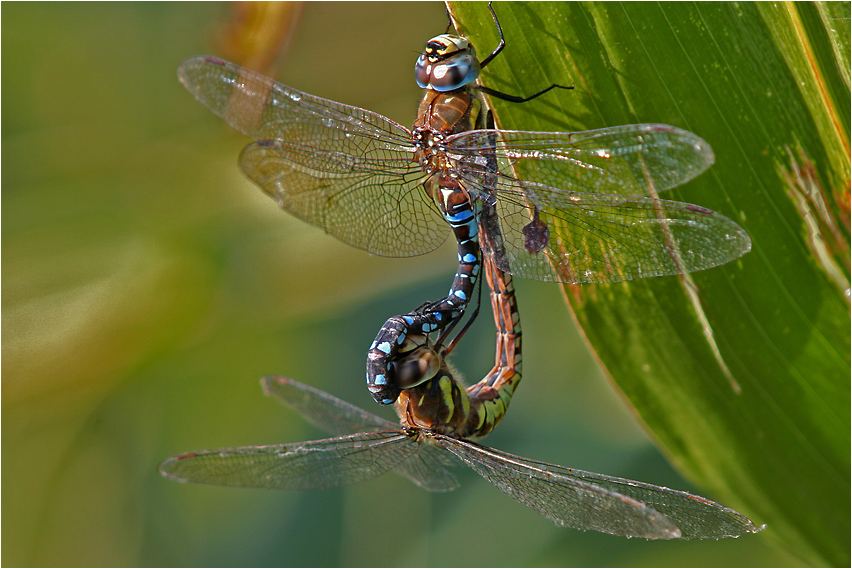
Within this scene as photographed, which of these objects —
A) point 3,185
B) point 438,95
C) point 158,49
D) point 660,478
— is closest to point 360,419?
point 438,95

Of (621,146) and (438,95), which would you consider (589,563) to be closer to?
(621,146)

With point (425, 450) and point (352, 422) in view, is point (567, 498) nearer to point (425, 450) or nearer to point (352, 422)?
point (425, 450)

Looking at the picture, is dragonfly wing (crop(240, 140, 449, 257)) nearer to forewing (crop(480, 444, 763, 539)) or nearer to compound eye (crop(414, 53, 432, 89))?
compound eye (crop(414, 53, 432, 89))

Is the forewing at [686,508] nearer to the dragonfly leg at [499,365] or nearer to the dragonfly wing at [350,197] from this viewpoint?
the dragonfly leg at [499,365]

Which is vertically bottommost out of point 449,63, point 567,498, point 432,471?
point 432,471

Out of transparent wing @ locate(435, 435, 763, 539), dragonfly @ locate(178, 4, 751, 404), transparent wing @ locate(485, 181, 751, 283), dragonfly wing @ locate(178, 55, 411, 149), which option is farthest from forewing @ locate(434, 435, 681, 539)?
dragonfly wing @ locate(178, 55, 411, 149)

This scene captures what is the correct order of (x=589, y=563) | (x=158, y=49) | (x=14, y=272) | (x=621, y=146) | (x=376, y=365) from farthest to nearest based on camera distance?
1. (x=158, y=49)
2. (x=589, y=563)
3. (x=14, y=272)
4. (x=376, y=365)
5. (x=621, y=146)

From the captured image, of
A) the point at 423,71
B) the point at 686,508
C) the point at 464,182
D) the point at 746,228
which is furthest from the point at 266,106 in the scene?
the point at 686,508
